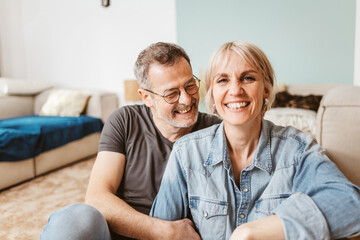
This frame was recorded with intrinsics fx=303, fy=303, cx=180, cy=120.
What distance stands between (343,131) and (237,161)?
2.09 ft

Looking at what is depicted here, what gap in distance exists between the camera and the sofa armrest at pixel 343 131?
1368 mm

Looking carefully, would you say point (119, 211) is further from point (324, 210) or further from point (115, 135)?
point (324, 210)

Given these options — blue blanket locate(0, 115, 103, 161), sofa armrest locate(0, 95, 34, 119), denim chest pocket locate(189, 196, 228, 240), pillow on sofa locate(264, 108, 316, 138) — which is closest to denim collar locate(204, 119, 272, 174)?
denim chest pocket locate(189, 196, 228, 240)

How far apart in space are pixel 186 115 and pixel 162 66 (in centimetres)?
25

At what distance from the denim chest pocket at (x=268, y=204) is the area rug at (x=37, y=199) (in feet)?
5.49

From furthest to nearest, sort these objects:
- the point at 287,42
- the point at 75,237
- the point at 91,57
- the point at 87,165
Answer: the point at 91,57 → the point at 287,42 → the point at 87,165 → the point at 75,237

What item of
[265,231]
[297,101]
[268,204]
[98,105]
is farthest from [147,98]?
[98,105]

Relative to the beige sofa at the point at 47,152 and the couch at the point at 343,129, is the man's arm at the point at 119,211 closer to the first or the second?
the couch at the point at 343,129

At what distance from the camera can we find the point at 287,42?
399 centimetres

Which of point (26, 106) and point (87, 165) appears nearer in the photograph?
point (87, 165)

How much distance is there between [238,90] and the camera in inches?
37.9

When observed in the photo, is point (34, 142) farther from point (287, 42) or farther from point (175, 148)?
point (287, 42)

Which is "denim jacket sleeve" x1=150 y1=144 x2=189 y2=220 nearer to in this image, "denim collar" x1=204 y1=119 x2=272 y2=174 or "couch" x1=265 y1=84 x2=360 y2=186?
"denim collar" x1=204 y1=119 x2=272 y2=174

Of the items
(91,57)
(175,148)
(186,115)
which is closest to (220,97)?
(175,148)
